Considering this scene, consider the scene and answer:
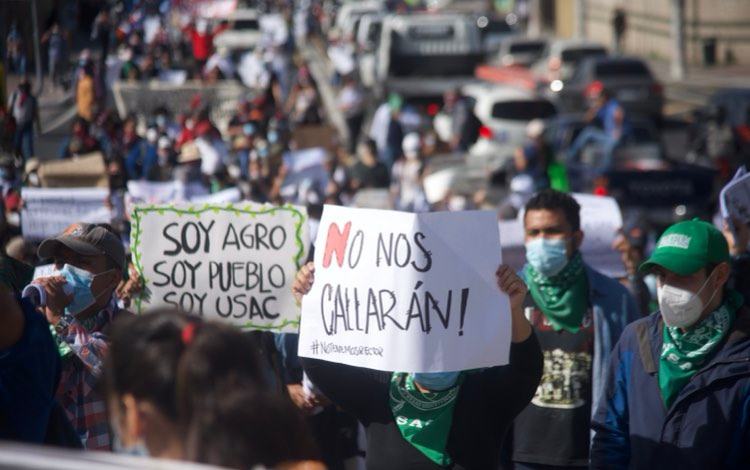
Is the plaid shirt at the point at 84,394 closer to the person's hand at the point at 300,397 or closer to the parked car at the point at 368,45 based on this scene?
the person's hand at the point at 300,397

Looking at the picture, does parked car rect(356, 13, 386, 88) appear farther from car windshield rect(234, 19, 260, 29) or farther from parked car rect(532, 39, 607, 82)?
parked car rect(532, 39, 607, 82)

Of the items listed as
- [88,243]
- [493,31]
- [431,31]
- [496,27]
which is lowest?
[88,243]

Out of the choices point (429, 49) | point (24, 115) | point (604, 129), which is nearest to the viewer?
point (24, 115)

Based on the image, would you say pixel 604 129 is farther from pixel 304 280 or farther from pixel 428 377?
pixel 428 377

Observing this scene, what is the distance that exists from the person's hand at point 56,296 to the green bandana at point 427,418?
117 cm

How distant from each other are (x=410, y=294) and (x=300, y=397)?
1231mm

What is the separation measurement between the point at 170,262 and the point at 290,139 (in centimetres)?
1076

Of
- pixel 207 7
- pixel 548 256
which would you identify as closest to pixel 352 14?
pixel 207 7

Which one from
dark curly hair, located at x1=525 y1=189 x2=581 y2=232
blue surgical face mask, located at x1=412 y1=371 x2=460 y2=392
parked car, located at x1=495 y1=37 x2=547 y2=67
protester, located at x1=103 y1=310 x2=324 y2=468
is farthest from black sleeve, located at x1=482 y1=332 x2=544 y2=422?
parked car, located at x1=495 y1=37 x2=547 y2=67

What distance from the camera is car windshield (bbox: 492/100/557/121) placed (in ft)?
72.6

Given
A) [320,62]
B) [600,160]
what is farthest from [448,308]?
[320,62]

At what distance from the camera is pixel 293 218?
622 cm

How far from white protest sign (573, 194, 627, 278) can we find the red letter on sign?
2.61 m

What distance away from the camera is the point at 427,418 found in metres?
4.64
